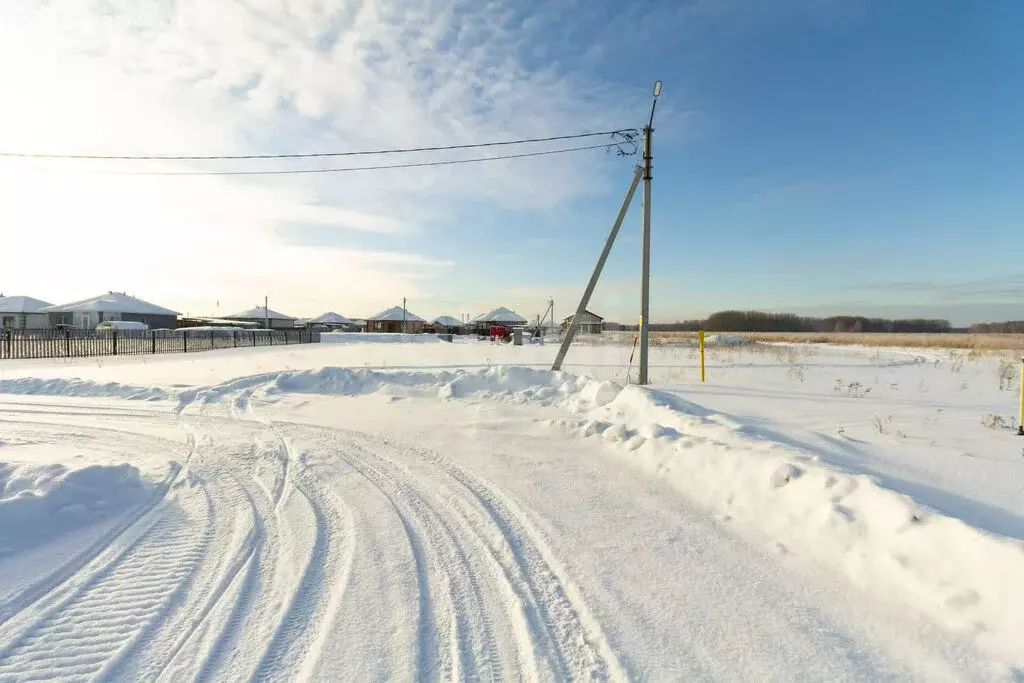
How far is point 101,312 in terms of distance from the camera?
175 feet

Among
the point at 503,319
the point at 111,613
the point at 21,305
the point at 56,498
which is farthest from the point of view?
the point at 503,319

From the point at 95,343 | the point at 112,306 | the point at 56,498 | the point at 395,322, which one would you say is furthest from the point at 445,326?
the point at 56,498

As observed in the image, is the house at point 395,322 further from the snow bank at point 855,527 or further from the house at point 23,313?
the snow bank at point 855,527

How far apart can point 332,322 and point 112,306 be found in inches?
1181

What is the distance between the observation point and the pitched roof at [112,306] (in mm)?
53750

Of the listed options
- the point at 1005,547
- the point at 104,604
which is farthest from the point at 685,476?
the point at 104,604

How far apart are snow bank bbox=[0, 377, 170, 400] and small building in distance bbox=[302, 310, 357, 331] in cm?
6370

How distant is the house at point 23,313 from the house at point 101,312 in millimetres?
1241

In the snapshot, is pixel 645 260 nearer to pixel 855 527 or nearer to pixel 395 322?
pixel 855 527

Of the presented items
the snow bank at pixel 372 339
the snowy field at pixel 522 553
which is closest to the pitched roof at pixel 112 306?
the snow bank at pixel 372 339

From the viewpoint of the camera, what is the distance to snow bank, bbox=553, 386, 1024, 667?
2.68 meters

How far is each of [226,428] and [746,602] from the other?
25.6 ft

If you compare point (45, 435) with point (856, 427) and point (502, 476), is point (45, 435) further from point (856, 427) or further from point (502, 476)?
point (856, 427)

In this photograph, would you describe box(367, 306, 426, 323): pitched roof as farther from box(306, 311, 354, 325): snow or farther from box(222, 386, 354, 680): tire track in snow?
box(222, 386, 354, 680): tire track in snow
